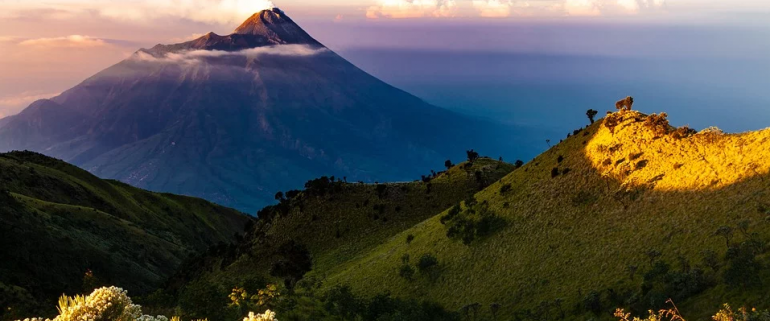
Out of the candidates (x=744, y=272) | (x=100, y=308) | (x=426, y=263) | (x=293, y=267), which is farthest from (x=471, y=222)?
(x=100, y=308)

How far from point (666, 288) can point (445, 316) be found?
21192 mm

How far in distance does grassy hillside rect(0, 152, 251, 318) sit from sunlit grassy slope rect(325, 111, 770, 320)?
39660 millimetres

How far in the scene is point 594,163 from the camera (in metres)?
74.1

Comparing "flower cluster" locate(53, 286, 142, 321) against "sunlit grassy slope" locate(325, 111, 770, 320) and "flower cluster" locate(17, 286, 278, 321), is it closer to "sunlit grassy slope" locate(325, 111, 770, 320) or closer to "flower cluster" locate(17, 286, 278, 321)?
"flower cluster" locate(17, 286, 278, 321)

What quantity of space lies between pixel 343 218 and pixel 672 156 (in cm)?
6200

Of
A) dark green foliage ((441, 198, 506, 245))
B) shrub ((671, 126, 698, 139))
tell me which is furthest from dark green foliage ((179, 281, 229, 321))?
shrub ((671, 126, 698, 139))

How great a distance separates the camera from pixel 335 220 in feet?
353

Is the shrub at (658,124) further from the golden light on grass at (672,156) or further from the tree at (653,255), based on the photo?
the tree at (653,255)

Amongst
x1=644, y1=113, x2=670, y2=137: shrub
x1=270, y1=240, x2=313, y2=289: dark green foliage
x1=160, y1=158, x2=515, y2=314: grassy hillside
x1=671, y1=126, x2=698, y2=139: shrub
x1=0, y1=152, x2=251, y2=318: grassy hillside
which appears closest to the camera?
x1=671, y1=126, x2=698, y2=139: shrub

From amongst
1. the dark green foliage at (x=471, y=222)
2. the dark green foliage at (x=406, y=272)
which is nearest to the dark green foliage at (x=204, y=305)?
the dark green foliage at (x=406, y=272)

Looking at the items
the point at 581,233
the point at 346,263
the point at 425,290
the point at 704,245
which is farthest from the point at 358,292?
the point at 704,245

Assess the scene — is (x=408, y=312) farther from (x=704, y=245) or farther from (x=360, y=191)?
(x=360, y=191)

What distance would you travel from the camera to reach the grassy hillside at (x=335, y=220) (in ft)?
Result: 323

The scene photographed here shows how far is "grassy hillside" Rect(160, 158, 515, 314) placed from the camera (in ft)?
323
